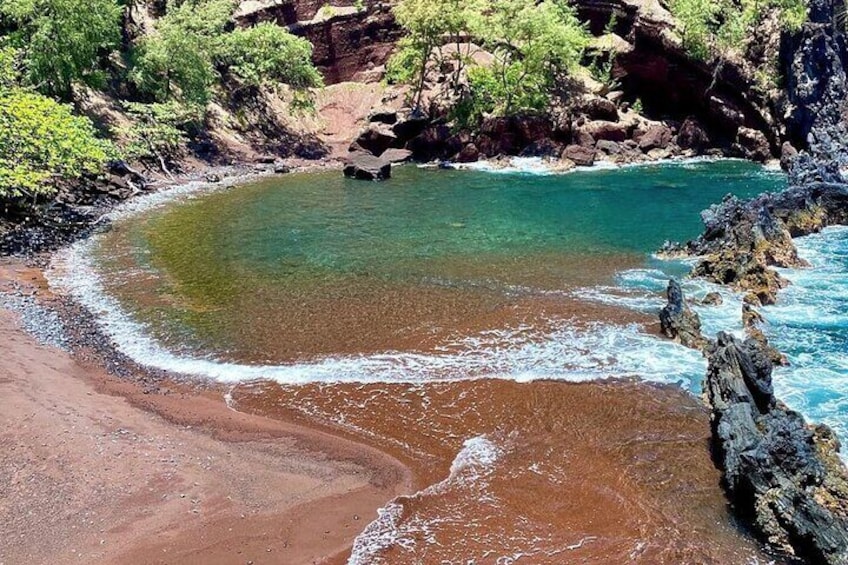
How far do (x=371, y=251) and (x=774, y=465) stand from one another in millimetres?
20228

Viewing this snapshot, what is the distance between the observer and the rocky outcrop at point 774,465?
10.3 m

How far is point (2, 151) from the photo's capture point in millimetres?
27016

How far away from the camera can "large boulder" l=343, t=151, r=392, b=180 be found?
1960 inches

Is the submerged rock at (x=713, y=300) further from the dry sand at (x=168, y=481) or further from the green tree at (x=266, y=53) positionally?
the green tree at (x=266, y=53)

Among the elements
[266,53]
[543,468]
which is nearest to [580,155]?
[266,53]

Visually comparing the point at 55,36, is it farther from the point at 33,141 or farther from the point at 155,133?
the point at 33,141

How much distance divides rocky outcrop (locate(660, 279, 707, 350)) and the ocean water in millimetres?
492

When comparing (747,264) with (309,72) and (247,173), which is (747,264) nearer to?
(247,173)

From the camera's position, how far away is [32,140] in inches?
1071

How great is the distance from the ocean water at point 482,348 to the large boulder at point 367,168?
1255cm

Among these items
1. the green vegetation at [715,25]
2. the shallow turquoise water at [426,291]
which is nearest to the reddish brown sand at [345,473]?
the shallow turquoise water at [426,291]

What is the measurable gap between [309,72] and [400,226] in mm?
Answer: 30805

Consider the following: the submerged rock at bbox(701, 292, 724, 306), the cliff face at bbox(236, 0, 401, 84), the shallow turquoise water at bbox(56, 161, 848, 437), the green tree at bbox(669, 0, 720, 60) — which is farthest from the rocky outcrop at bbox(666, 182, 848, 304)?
the cliff face at bbox(236, 0, 401, 84)

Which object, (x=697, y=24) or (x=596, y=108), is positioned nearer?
(x=697, y=24)
